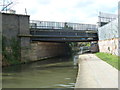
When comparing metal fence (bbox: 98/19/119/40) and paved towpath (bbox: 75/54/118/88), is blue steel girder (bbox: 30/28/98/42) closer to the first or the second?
metal fence (bbox: 98/19/119/40)

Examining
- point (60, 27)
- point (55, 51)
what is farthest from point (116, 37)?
point (55, 51)

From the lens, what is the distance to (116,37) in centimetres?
2684

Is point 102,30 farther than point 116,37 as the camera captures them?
Yes

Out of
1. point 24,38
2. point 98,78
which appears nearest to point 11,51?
point 24,38

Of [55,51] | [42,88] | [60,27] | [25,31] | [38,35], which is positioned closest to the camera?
[42,88]

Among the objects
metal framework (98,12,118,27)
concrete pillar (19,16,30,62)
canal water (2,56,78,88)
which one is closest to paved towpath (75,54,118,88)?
canal water (2,56,78,88)

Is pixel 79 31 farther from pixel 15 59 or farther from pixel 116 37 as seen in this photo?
pixel 15 59

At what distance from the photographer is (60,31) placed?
34375mm

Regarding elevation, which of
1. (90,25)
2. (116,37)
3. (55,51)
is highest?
(90,25)

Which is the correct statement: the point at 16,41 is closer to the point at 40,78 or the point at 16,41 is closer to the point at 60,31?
the point at 60,31

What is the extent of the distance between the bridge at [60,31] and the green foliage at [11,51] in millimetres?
3895

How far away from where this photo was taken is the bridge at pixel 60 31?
3247cm

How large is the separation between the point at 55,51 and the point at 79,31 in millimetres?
12093

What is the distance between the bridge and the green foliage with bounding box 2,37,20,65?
3895mm
